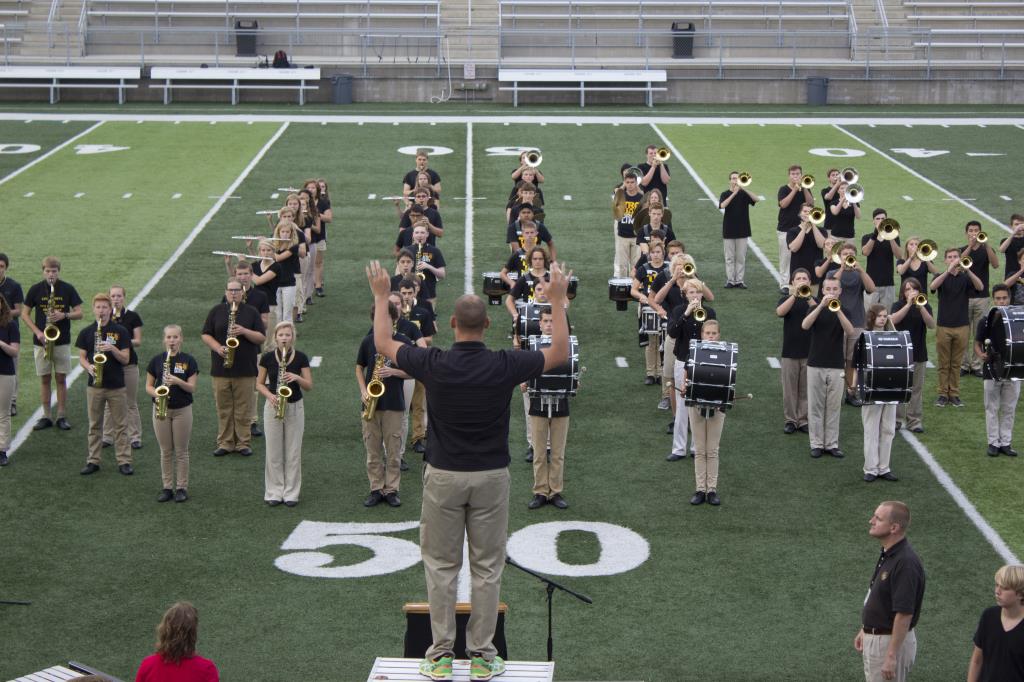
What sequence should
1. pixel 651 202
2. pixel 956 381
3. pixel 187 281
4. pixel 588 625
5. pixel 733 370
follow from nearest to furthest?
1. pixel 588 625
2. pixel 733 370
3. pixel 956 381
4. pixel 651 202
5. pixel 187 281

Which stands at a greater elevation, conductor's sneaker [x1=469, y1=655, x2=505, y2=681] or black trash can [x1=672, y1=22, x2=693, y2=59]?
black trash can [x1=672, y1=22, x2=693, y2=59]

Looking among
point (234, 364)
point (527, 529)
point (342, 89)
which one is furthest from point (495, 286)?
point (342, 89)

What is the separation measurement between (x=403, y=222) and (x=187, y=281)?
12.6 ft

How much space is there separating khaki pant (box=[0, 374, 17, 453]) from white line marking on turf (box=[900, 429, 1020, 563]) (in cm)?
893

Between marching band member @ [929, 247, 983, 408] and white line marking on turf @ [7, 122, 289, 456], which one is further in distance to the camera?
marching band member @ [929, 247, 983, 408]

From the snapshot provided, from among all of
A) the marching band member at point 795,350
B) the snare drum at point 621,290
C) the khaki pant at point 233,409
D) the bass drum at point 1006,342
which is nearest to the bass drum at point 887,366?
the bass drum at point 1006,342

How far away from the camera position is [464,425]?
758 cm

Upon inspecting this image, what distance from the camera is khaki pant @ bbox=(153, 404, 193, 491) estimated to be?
13453 millimetres

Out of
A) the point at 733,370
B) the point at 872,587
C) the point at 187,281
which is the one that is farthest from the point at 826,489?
the point at 187,281

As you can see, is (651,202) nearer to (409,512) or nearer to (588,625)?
(409,512)

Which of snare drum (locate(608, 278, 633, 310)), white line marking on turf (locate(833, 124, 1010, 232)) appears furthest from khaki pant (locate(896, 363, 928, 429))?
white line marking on turf (locate(833, 124, 1010, 232))

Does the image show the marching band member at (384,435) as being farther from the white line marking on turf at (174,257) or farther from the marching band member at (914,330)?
the marching band member at (914,330)

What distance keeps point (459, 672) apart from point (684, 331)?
7.47 metres

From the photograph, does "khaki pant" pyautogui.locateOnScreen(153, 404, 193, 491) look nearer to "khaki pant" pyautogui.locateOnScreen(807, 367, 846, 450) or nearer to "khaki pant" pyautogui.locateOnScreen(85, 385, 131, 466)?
"khaki pant" pyautogui.locateOnScreen(85, 385, 131, 466)
